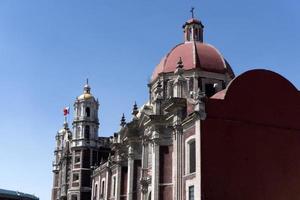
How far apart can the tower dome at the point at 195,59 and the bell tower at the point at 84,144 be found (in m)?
20.5

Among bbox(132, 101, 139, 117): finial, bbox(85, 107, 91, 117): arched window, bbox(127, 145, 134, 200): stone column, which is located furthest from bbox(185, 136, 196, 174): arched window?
bbox(85, 107, 91, 117): arched window

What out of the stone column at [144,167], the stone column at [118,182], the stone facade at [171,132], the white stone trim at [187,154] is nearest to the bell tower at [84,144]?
the stone facade at [171,132]

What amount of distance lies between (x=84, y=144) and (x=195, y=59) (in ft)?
83.8

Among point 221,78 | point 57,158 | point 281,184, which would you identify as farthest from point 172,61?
point 57,158

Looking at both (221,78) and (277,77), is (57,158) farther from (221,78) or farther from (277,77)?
(277,77)

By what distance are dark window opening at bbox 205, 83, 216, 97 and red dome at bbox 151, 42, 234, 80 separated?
4.41ft

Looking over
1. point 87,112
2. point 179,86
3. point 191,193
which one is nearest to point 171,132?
point 179,86

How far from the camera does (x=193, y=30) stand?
47031mm

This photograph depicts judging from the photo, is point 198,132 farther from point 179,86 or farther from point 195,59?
point 195,59

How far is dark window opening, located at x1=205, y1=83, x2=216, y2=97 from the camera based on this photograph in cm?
4097

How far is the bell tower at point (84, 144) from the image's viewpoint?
61.6 metres

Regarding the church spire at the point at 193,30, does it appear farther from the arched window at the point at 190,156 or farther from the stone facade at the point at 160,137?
the arched window at the point at 190,156

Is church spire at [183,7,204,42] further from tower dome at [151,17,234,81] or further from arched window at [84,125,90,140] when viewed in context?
arched window at [84,125,90,140]

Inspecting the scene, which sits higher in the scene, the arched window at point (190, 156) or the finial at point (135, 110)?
the finial at point (135, 110)
